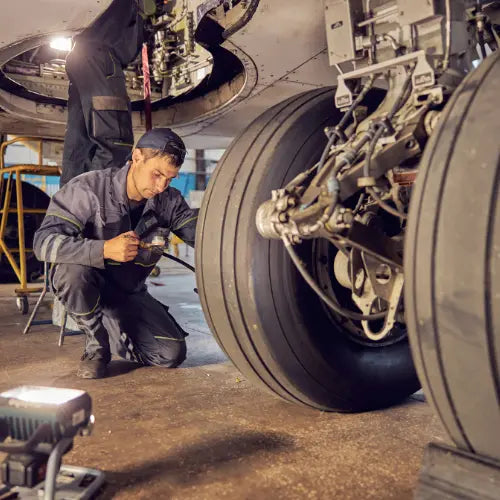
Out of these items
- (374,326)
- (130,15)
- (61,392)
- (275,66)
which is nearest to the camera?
(61,392)

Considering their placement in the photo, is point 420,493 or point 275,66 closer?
point 420,493

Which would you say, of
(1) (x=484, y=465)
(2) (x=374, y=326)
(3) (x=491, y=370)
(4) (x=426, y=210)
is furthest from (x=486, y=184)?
(2) (x=374, y=326)

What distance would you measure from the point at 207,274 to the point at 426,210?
0.60 m

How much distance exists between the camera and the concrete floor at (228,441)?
3.20 feet

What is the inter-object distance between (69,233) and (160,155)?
378 mm

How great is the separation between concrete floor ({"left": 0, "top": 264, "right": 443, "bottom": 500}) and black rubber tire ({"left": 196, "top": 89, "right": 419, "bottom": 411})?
0.09m

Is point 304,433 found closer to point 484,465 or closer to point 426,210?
point 484,465

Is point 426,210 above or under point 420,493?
above

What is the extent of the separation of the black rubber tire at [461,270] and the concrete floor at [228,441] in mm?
247

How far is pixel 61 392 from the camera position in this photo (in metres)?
0.86

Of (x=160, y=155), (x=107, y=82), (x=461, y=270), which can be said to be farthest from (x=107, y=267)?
(x=461, y=270)

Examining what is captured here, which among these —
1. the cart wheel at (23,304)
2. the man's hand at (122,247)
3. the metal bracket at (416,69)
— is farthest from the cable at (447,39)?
the cart wheel at (23,304)

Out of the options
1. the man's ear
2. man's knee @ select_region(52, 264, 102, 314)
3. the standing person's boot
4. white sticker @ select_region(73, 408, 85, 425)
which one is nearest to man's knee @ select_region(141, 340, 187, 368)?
the standing person's boot

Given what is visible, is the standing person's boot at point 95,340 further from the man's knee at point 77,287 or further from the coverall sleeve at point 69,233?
the coverall sleeve at point 69,233
